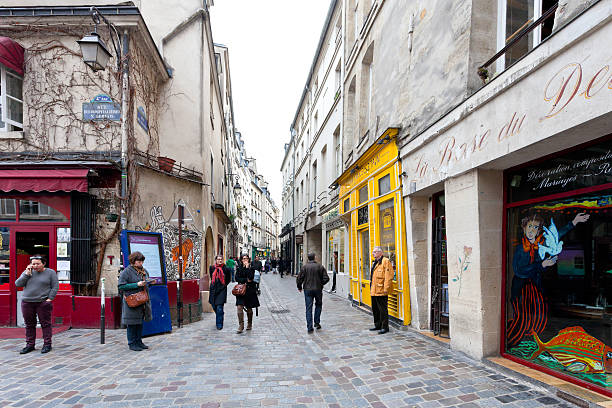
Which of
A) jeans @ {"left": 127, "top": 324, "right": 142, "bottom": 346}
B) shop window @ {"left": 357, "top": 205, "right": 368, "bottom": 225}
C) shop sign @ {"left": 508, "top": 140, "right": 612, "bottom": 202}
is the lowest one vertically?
jeans @ {"left": 127, "top": 324, "right": 142, "bottom": 346}

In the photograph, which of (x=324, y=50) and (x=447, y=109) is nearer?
(x=447, y=109)

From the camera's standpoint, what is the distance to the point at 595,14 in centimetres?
325

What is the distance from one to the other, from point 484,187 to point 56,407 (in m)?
5.77

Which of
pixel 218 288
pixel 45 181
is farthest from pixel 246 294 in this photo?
pixel 45 181

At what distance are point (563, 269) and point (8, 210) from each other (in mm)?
10147

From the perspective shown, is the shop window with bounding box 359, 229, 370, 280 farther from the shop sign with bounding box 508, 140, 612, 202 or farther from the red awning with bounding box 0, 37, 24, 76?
the red awning with bounding box 0, 37, 24, 76

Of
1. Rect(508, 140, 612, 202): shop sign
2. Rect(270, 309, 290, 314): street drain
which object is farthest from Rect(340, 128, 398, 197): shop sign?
Rect(270, 309, 290, 314): street drain

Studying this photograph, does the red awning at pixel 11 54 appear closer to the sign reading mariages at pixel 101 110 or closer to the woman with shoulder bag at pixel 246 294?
the sign reading mariages at pixel 101 110

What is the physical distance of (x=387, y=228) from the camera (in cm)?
829

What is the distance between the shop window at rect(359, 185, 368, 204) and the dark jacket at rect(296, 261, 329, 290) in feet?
9.89

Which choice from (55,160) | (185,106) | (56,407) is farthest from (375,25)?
(56,407)

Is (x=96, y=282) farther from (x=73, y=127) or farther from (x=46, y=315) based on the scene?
(x=73, y=127)

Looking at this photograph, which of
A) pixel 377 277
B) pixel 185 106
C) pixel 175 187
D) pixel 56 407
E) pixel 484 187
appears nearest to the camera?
pixel 56 407

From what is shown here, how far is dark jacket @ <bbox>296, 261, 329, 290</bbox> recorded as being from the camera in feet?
24.8
